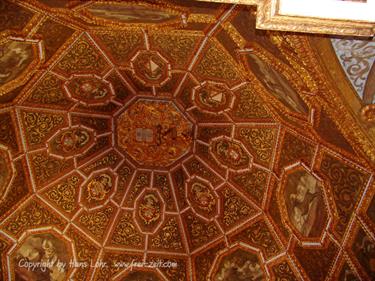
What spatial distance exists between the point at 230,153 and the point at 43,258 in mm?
5342

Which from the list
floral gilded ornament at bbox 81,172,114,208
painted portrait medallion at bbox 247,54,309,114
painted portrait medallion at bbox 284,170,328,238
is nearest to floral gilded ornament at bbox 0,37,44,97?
floral gilded ornament at bbox 81,172,114,208

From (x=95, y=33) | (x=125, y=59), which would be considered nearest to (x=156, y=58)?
(x=125, y=59)

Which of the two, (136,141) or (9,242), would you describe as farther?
(136,141)

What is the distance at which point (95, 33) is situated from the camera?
8.73 meters

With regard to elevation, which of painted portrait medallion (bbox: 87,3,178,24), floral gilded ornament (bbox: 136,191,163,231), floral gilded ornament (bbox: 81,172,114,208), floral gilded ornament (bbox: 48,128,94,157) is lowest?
floral gilded ornament (bbox: 136,191,163,231)

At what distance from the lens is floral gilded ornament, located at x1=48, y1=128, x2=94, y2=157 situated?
11148mm

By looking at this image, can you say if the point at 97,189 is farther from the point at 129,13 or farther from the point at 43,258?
the point at 129,13

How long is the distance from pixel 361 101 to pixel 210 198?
602 cm

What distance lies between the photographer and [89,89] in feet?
34.7

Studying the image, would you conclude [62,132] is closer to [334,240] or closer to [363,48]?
[334,240]

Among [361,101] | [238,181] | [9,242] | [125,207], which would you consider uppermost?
[361,101]

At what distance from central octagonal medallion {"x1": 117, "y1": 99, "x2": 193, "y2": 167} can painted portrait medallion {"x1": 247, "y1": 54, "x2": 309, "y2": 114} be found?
332 centimetres

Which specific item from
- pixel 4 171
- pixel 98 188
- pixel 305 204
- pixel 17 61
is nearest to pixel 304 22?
pixel 305 204

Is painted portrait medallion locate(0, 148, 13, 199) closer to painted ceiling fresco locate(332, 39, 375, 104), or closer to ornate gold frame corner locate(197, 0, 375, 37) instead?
painted ceiling fresco locate(332, 39, 375, 104)
